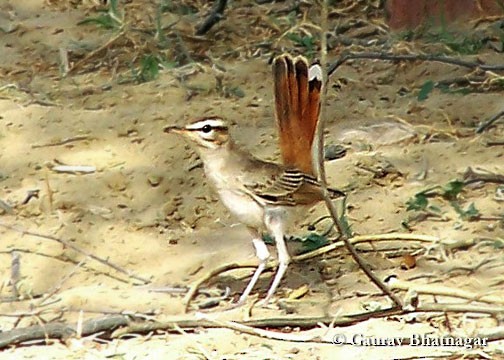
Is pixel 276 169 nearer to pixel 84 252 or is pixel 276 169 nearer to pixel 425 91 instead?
pixel 84 252

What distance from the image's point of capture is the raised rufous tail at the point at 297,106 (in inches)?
182

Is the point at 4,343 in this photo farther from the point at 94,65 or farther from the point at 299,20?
the point at 299,20

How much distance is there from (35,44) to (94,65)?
1.98 ft

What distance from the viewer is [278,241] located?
4.54 m

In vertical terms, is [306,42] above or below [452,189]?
below

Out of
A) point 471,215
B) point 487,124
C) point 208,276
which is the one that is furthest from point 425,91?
point 208,276

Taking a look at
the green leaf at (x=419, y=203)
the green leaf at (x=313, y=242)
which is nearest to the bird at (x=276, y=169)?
the green leaf at (x=313, y=242)

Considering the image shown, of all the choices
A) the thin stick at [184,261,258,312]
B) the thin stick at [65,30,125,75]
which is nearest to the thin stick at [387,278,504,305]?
the thin stick at [184,261,258,312]

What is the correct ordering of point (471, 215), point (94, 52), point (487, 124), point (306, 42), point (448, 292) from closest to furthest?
1. point (448, 292)
2. point (471, 215)
3. point (487, 124)
4. point (306, 42)
5. point (94, 52)

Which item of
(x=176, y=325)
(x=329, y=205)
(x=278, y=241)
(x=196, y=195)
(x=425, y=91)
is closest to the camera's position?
(x=329, y=205)

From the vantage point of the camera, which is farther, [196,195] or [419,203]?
[196,195]

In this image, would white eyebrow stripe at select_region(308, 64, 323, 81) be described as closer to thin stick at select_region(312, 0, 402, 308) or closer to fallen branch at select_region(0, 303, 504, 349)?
thin stick at select_region(312, 0, 402, 308)

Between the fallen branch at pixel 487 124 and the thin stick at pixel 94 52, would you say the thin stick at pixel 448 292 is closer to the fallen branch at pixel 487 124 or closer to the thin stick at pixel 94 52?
the fallen branch at pixel 487 124

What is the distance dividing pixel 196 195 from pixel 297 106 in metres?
0.90
